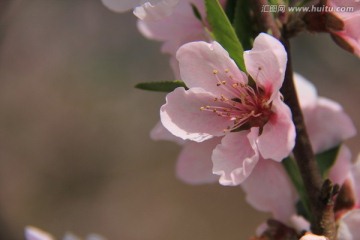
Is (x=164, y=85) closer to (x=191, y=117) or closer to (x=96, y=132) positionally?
(x=191, y=117)

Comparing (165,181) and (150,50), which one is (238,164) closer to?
(165,181)

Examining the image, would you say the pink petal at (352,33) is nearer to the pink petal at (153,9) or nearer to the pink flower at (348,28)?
the pink flower at (348,28)

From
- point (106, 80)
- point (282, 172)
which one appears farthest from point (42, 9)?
point (282, 172)

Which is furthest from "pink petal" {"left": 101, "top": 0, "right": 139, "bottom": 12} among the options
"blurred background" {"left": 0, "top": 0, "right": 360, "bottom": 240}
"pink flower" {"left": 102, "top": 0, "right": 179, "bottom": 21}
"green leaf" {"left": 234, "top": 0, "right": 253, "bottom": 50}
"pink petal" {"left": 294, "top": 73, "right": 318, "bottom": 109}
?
"blurred background" {"left": 0, "top": 0, "right": 360, "bottom": 240}

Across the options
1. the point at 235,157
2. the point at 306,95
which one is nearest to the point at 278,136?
the point at 235,157

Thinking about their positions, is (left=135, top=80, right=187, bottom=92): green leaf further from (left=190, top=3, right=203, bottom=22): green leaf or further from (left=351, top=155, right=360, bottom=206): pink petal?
(left=351, top=155, right=360, bottom=206): pink petal
